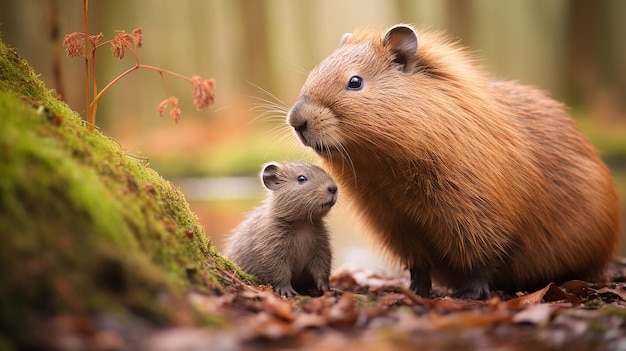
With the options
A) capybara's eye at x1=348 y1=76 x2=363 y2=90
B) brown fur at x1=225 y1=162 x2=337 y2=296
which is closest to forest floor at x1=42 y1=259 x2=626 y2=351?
brown fur at x1=225 y1=162 x2=337 y2=296

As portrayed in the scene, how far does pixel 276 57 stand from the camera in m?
12.5

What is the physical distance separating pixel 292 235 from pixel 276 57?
28.7 ft

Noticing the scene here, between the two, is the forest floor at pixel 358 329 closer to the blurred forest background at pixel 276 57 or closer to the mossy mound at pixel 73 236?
the mossy mound at pixel 73 236

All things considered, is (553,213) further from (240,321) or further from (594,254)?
(240,321)

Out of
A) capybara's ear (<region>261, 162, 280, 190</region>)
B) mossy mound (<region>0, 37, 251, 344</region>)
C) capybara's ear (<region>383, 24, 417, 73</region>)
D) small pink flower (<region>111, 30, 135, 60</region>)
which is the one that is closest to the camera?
mossy mound (<region>0, 37, 251, 344</region>)

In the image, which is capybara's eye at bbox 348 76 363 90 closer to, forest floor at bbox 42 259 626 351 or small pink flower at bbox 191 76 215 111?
small pink flower at bbox 191 76 215 111

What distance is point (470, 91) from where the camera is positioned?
4.25 metres

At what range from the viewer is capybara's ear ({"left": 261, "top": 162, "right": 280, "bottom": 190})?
4.56 m

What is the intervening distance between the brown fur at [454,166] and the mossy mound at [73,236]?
4.24 ft

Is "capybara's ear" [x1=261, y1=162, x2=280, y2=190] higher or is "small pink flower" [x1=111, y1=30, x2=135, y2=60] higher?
"small pink flower" [x1=111, y1=30, x2=135, y2=60]

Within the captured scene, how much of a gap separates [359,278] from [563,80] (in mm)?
9052

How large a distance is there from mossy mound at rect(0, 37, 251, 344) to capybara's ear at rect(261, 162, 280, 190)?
138cm

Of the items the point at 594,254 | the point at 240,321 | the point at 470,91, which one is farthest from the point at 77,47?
the point at 594,254

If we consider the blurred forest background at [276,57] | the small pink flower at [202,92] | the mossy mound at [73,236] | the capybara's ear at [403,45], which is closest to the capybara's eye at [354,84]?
the capybara's ear at [403,45]
